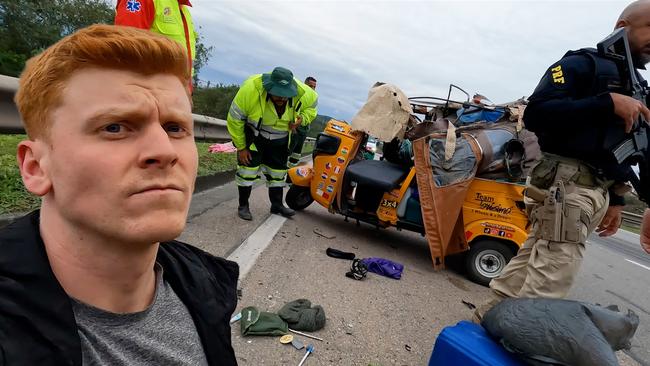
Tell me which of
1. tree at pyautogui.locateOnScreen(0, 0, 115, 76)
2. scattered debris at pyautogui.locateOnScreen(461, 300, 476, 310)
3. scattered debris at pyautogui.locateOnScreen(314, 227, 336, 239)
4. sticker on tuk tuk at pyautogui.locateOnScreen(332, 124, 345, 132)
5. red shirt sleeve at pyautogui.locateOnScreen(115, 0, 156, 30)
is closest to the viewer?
red shirt sleeve at pyautogui.locateOnScreen(115, 0, 156, 30)

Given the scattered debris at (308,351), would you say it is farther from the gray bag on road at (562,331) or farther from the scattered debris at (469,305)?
the scattered debris at (469,305)

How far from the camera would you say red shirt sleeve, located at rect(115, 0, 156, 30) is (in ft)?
8.62

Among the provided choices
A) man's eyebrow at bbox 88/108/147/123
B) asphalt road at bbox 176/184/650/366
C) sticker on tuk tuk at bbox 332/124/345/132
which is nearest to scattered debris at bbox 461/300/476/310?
asphalt road at bbox 176/184/650/366

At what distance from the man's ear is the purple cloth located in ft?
10.6

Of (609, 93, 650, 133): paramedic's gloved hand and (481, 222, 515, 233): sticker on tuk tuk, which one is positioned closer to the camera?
(609, 93, 650, 133): paramedic's gloved hand

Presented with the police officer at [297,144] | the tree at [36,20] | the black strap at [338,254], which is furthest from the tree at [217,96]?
the black strap at [338,254]

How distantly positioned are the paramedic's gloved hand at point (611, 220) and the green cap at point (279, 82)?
326cm

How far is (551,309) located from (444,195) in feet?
7.55

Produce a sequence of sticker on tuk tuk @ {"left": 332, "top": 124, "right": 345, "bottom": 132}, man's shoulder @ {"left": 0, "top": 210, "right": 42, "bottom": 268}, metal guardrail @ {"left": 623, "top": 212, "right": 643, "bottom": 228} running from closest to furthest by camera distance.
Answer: man's shoulder @ {"left": 0, "top": 210, "right": 42, "bottom": 268} → sticker on tuk tuk @ {"left": 332, "top": 124, "right": 345, "bottom": 132} → metal guardrail @ {"left": 623, "top": 212, "right": 643, "bottom": 228}

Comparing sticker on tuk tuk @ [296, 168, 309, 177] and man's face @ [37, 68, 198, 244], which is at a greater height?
man's face @ [37, 68, 198, 244]

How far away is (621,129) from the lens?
230 centimetres

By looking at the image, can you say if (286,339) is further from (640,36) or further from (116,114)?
(640,36)

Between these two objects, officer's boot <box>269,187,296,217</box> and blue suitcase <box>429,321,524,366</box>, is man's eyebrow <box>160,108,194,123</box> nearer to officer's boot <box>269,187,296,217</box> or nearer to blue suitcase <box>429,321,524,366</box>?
blue suitcase <box>429,321,524,366</box>

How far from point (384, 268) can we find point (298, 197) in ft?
7.79
